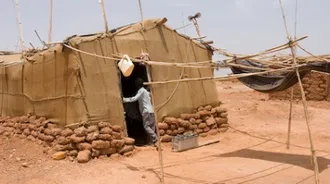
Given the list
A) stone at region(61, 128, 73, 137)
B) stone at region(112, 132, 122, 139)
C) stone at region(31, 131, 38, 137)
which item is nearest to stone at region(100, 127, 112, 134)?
stone at region(112, 132, 122, 139)

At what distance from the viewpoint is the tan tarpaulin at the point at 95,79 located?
754 centimetres

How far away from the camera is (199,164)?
7.02 metres

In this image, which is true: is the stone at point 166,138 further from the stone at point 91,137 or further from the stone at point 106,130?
the stone at point 91,137

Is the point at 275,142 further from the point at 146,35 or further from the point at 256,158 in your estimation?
the point at 146,35

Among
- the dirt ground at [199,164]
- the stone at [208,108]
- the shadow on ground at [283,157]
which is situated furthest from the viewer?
the stone at [208,108]

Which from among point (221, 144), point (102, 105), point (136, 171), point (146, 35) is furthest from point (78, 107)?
point (221, 144)

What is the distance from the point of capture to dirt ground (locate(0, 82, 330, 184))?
6.14 meters

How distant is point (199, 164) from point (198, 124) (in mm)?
2533

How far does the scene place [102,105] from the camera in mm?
7746

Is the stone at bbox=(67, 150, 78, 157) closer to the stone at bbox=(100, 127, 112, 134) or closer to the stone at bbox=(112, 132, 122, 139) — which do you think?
the stone at bbox=(100, 127, 112, 134)

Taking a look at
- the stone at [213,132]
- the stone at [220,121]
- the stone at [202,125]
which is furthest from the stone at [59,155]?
the stone at [220,121]

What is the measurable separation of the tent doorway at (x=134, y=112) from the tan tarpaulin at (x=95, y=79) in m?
0.70

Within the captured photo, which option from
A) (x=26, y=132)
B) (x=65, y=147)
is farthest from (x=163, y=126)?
(x=26, y=132)

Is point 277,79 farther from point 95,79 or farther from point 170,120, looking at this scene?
point 95,79
